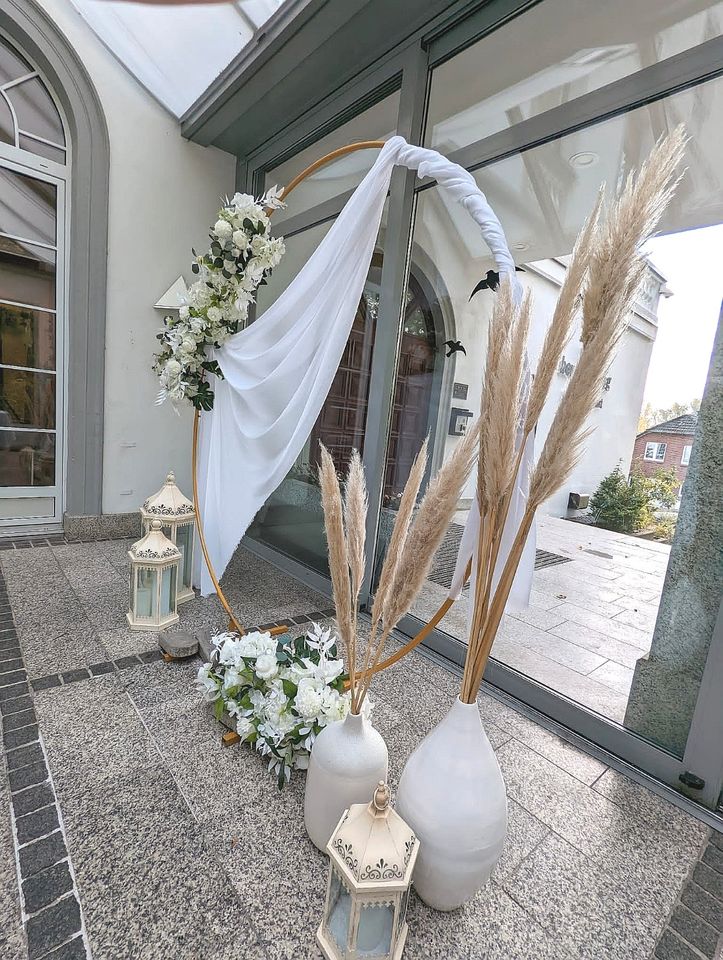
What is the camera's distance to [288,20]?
2461mm

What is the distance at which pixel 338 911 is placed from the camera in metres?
0.94

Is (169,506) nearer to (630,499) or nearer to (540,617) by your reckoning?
(540,617)

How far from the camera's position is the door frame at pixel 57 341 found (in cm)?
304

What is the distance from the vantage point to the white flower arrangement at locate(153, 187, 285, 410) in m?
1.92

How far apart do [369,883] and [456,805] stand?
0.71ft

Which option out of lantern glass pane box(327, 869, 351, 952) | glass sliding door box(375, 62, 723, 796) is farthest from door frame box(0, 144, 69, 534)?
lantern glass pane box(327, 869, 351, 952)

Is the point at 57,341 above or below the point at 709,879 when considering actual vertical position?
above

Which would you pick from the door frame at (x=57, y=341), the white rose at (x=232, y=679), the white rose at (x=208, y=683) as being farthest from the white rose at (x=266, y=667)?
the door frame at (x=57, y=341)

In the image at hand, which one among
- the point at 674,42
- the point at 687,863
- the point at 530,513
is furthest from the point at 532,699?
the point at 674,42

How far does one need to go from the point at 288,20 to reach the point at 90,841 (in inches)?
144

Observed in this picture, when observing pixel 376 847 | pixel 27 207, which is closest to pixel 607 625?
pixel 376 847

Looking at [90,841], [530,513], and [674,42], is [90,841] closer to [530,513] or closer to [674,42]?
[530,513]

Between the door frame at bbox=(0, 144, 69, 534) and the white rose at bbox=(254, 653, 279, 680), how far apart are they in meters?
2.76

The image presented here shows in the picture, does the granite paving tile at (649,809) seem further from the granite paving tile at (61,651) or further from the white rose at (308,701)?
the granite paving tile at (61,651)
